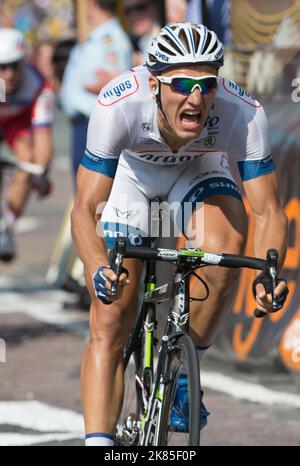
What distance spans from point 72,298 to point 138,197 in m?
5.85

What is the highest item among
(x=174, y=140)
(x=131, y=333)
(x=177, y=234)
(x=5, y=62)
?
(x=5, y=62)

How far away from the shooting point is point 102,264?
215 inches

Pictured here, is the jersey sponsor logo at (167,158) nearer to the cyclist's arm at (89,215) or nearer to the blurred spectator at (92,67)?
the cyclist's arm at (89,215)

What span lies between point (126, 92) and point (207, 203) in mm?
618

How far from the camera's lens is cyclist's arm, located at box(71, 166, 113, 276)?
5562mm

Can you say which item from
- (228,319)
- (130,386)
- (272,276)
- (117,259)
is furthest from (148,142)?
(228,319)

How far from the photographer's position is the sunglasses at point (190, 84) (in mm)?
5409

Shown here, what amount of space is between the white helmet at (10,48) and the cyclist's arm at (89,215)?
17.8 feet

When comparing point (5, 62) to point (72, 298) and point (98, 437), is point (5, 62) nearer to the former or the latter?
point (72, 298)

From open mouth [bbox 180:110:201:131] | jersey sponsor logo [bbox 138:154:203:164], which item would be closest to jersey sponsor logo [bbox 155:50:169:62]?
open mouth [bbox 180:110:201:131]

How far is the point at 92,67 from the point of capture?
11.3m

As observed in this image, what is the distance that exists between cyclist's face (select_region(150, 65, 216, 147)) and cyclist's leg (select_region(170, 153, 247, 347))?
1.61ft

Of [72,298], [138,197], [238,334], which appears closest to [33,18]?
[72,298]

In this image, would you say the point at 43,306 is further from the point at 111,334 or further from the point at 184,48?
the point at 184,48
